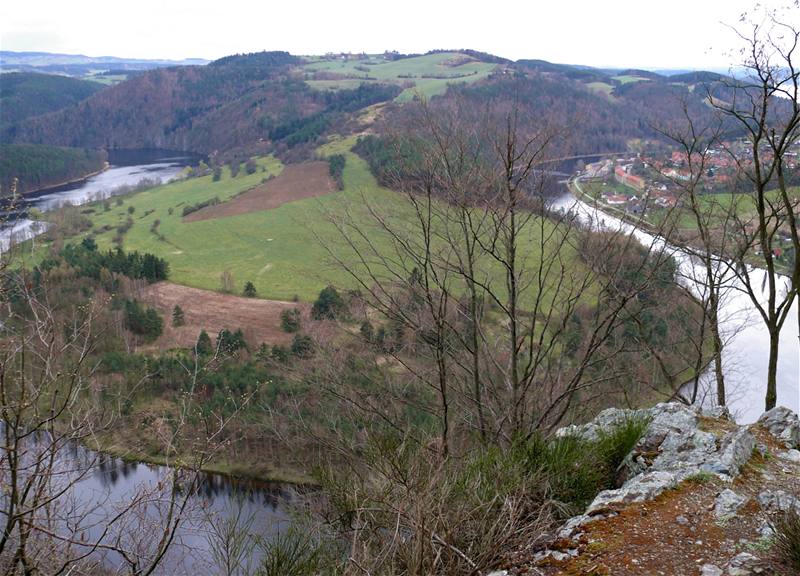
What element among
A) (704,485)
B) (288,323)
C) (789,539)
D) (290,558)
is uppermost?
(789,539)

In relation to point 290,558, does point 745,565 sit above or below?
above

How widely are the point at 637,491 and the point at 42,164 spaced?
96.2 meters

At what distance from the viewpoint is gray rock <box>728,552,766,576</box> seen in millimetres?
3316

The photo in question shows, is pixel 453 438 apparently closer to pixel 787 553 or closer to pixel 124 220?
pixel 787 553

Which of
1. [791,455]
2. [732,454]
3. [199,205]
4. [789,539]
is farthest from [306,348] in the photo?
[199,205]

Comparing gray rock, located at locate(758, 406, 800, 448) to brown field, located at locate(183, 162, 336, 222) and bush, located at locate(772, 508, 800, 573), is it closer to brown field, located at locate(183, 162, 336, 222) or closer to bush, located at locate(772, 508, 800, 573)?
bush, located at locate(772, 508, 800, 573)

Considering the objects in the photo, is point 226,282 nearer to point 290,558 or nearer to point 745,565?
point 290,558

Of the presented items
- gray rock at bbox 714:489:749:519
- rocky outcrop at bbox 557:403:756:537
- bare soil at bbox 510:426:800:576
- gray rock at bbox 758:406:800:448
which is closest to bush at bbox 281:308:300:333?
rocky outcrop at bbox 557:403:756:537

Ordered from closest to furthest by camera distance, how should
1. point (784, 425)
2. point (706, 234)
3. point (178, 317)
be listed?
point (784, 425), point (706, 234), point (178, 317)

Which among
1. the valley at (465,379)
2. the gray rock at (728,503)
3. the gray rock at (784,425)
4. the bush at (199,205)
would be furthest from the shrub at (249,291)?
the gray rock at (728,503)

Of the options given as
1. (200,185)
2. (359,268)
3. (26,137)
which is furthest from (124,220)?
(26,137)

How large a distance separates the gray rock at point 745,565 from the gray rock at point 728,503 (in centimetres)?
57

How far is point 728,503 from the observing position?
165 inches

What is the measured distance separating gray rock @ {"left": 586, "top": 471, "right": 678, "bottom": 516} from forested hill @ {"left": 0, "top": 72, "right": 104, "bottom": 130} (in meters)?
153
